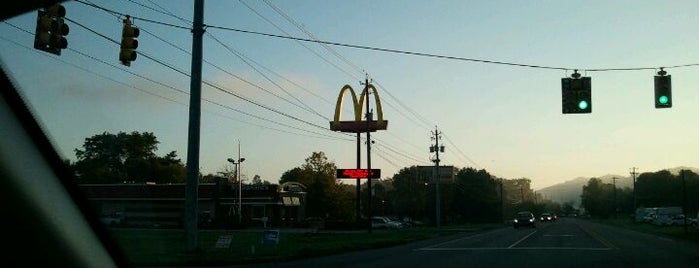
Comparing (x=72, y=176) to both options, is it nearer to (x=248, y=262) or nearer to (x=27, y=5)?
(x=27, y=5)

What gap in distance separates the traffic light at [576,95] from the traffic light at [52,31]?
14.1 metres

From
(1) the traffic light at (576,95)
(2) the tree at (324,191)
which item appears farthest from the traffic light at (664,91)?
(2) the tree at (324,191)

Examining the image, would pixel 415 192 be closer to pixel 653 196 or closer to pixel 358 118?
pixel 358 118

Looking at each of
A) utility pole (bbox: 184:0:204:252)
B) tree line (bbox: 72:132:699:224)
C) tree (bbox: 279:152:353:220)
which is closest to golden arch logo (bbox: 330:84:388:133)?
tree line (bbox: 72:132:699:224)

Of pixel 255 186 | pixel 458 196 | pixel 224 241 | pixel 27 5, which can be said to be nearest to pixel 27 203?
pixel 27 5

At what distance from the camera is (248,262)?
22625mm

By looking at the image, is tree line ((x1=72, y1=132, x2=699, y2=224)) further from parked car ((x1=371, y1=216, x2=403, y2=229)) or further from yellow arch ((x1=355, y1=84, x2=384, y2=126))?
yellow arch ((x1=355, y1=84, x2=384, y2=126))

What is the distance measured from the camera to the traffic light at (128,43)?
1741 cm

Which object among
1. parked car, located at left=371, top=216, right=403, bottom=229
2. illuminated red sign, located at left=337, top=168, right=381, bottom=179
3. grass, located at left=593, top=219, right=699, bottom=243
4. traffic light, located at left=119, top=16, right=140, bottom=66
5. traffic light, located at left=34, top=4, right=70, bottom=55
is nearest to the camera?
traffic light, located at left=34, top=4, right=70, bottom=55

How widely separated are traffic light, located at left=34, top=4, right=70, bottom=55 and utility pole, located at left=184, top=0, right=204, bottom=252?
10838mm

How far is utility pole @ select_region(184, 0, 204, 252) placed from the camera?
79.7ft

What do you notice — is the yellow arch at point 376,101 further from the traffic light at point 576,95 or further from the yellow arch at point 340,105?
the traffic light at point 576,95

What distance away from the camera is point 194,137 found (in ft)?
83.3

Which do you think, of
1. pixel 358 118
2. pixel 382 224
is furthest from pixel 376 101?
pixel 382 224
